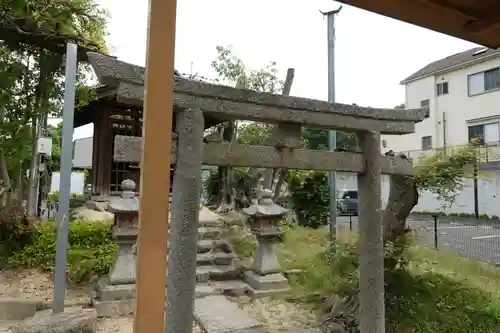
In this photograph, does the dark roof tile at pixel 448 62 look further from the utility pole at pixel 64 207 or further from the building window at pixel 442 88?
the utility pole at pixel 64 207

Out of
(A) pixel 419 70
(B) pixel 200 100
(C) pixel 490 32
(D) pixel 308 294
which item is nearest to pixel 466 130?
(A) pixel 419 70

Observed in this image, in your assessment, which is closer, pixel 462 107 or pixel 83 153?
pixel 83 153

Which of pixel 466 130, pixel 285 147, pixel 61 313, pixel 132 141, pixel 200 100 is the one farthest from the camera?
pixel 466 130

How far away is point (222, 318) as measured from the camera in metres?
4.50

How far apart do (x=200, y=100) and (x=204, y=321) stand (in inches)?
111

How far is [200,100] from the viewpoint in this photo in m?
2.88

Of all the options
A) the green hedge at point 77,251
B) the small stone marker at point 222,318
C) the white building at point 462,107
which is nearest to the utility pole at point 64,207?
Result: the green hedge at point 77,251

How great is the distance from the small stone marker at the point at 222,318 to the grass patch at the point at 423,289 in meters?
1.13

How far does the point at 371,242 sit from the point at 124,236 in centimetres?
315

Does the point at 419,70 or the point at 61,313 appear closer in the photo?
the point at 61,313

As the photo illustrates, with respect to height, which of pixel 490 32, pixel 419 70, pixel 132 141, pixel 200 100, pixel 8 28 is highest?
pixel 419 70

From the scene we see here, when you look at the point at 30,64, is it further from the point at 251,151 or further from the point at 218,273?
the point at 251,151

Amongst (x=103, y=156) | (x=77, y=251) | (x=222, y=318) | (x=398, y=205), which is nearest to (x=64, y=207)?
(x=77, y=251)

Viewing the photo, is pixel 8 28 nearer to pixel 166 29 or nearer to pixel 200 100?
pixel 200 100
